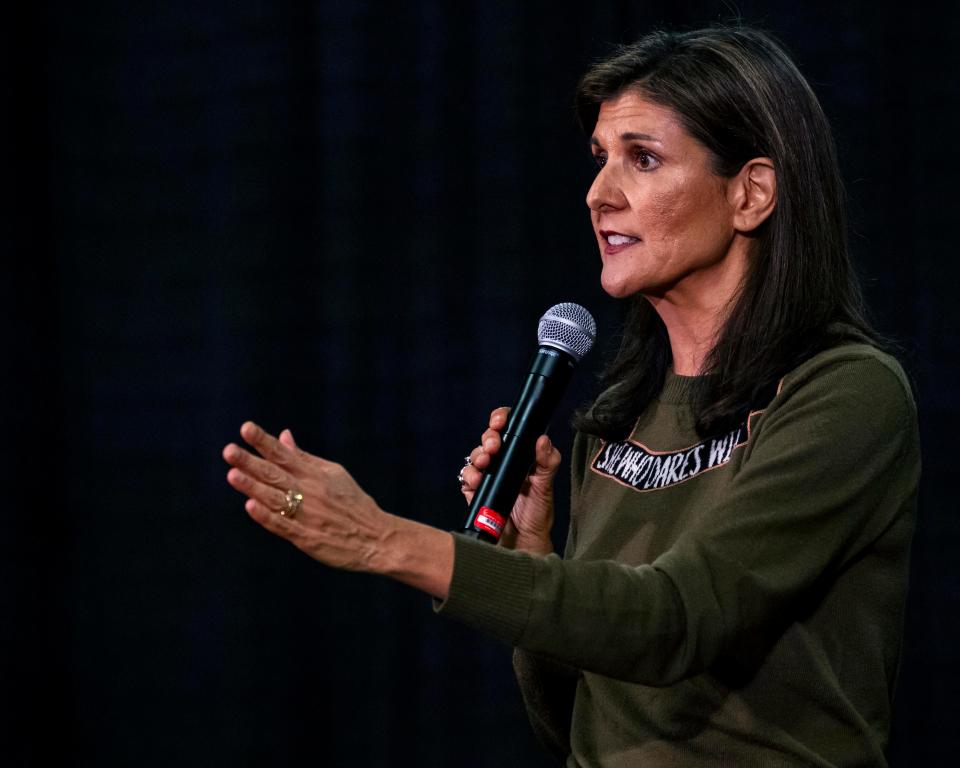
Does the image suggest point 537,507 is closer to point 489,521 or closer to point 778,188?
point 489,521

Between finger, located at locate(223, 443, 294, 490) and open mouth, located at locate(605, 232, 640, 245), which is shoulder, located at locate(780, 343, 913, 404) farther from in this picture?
finger, located at locate(223, 443, 294, 490)

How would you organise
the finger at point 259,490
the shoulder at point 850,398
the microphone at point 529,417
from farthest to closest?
the microphone at point 529,417, the shoulder at point 850,398, the finger at point 259,490

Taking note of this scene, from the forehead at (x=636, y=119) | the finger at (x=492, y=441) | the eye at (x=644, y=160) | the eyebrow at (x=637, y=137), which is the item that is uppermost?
the forehead at (x=636, y=119)

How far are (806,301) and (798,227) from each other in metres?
0.11

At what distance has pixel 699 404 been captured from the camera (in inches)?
60.8

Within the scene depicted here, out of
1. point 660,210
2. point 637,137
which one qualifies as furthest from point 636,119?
point 660,210

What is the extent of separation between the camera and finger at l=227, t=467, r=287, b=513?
106 cm

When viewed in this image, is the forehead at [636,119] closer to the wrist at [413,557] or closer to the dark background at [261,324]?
the wrist at [413,557]

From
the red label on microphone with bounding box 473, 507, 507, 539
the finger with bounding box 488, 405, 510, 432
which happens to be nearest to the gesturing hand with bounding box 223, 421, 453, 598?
the red label on microphone with bounding box 473, 507, 507, 539

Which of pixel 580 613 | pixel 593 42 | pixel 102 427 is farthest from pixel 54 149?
pixel 580 613

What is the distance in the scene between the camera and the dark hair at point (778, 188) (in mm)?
1505

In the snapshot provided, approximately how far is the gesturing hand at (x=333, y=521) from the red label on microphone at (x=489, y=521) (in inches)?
9.6

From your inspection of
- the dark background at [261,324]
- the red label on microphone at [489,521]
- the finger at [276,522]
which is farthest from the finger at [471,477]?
the dark background at [261,324]

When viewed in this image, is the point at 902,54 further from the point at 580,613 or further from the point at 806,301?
the point at 580,613
